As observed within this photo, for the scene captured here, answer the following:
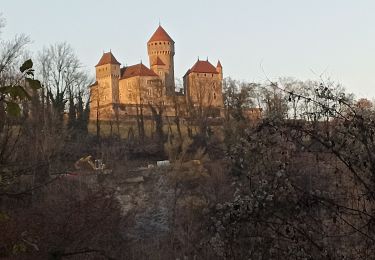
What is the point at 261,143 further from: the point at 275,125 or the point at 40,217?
the point at 40,217

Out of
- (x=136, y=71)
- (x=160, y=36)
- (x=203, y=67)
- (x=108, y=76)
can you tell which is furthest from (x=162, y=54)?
(x=108, y=76)

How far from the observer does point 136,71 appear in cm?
6209

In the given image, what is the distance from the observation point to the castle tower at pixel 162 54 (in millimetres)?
65375

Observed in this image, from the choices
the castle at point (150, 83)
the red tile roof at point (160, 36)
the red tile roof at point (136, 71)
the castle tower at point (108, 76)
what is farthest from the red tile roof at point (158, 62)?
the castle tower at point (108, 76)

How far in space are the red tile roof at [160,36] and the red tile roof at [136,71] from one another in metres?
6.14

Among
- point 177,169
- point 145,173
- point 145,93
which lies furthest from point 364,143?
point 145,93

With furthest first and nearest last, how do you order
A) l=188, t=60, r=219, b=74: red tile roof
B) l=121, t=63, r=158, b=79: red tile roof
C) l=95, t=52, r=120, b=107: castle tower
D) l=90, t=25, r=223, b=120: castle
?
l=188, t=60, r=219, b=74: red tile roof → l=95, t=52, r=120, b=107: castle tower → l=121, t=63, r=158, b=79: red tile roof → l=90, t=25, r=223, b=120: castle

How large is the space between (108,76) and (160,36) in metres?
9.10

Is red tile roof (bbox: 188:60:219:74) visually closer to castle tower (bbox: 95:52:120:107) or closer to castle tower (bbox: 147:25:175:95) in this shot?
castle tower (bbox: 147:25:175:95)

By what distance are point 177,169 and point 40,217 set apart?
1283cm

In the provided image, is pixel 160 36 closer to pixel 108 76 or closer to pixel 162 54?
pixel 162 54

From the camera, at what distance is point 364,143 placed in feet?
10.8

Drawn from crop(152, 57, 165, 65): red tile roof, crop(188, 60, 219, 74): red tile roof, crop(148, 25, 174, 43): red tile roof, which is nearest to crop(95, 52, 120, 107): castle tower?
crop(152, 57, 165, 65): red tile roof

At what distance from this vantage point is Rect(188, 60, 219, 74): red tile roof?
6419 centimetres
